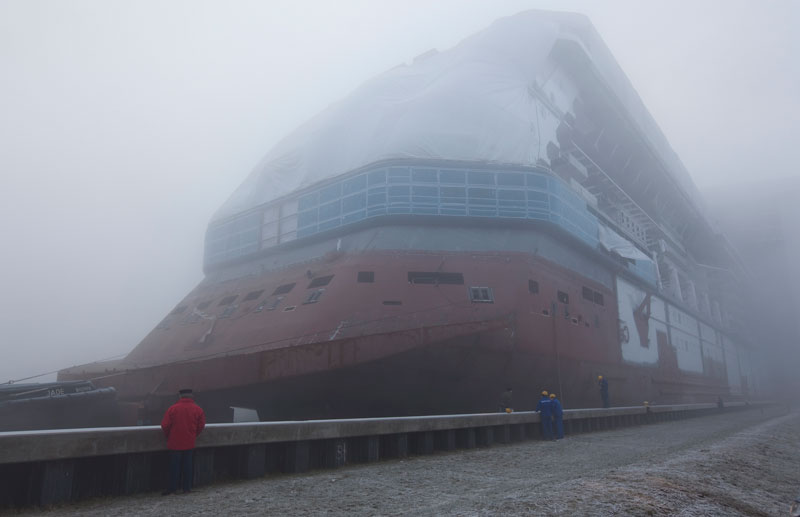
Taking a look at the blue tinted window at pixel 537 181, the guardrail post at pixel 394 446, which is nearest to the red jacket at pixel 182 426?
the guardrail post at pixel 394 446

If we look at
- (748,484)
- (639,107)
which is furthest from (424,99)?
(639,107)

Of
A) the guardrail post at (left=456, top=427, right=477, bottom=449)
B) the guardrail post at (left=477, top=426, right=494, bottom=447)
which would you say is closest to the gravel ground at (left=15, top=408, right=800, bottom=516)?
the guardrail post at (left=456, top=427, right=477, bottom=449)

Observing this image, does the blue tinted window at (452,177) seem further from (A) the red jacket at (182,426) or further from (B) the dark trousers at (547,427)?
(A) the red jacket at (182,426)

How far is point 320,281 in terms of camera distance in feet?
68.7

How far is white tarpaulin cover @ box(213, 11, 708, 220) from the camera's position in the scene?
24.3 metres

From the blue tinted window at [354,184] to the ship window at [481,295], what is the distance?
6.54 meters

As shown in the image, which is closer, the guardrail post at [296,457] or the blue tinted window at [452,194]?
the guardrail post at [296,457]

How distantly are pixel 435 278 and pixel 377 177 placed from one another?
5.22 metres

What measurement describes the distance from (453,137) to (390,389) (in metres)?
11.8

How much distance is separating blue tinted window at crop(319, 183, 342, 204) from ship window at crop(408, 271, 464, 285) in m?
6.33

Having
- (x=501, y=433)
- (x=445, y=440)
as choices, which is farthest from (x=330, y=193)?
(x=445, y=440)

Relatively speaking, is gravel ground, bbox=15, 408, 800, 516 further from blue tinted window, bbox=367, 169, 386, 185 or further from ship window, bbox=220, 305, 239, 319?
ship window, bbox=220, 305, 239, 319

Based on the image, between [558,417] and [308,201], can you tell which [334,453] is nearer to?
[558,417]

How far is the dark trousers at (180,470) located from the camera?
6418 millimetres
